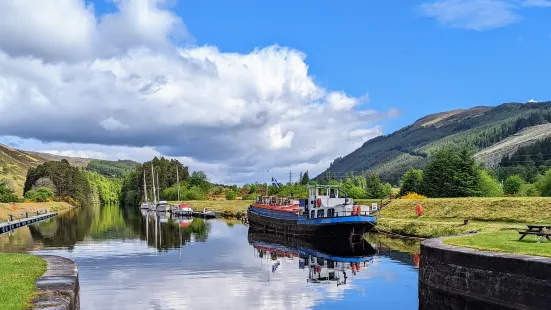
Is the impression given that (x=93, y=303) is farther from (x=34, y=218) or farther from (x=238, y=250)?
(x=34, y=218)

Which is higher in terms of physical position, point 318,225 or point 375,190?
point 375,190

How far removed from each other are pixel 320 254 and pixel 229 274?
1342cm

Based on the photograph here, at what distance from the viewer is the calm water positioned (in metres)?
26.1

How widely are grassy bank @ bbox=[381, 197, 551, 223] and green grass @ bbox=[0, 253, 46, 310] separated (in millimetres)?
44345

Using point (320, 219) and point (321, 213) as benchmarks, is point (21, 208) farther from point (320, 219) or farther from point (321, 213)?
point (320, 219)

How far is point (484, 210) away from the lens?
58.8 meters

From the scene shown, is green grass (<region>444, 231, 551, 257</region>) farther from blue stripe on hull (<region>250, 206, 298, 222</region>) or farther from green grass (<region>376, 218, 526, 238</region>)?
blue stripe on hull (<region>250, 206, 298, 222</region>)

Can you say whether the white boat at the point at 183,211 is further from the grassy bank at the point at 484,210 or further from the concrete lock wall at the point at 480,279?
the concrete lock wall at the point at 480,279

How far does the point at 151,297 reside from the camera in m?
26.5

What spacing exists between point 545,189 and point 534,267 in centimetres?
6847

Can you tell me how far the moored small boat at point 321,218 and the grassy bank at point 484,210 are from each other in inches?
416

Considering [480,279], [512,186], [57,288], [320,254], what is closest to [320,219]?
[320,254]

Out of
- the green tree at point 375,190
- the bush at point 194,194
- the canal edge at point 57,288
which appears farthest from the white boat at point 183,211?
the canal edge at point 57,288

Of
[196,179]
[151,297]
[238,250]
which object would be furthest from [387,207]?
[196,179]
